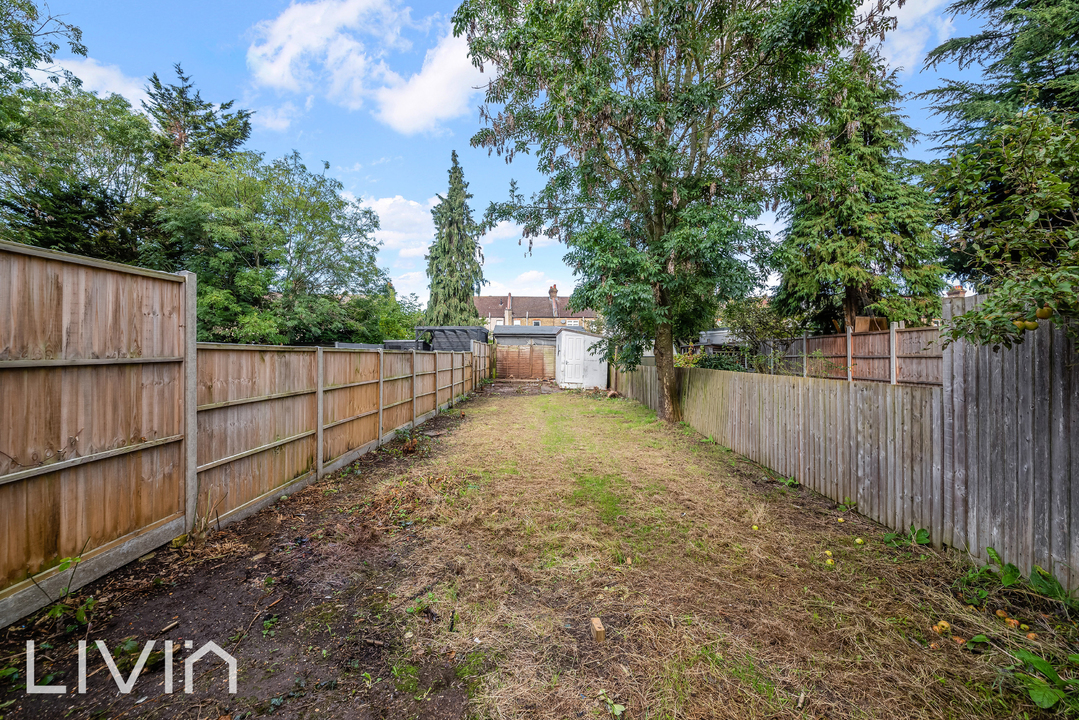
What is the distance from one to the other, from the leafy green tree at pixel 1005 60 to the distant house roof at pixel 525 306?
31788mm

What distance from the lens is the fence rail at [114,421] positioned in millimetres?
2100

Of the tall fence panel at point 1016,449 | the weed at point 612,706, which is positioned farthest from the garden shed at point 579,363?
the weed at point 612,706

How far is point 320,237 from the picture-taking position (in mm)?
17109

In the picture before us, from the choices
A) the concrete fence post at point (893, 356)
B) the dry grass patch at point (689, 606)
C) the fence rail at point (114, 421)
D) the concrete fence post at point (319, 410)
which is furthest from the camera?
the concrete fence post at point (893, 356)

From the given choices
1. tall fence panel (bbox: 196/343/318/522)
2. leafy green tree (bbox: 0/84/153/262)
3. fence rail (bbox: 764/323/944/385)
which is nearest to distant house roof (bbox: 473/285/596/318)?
leafy green tree (bbox: 0/84/153/262)

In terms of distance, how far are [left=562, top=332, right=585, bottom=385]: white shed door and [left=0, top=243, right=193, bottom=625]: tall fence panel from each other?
16267 mm

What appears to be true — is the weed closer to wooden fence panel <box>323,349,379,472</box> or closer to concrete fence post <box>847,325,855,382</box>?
wooden fence panel <box>323,349,379,472</box>

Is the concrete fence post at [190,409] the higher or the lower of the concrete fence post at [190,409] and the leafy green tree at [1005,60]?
the lower

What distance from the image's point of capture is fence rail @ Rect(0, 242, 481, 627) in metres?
2.10

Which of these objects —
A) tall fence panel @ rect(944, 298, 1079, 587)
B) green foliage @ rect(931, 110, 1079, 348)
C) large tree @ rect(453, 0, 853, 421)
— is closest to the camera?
Result: green foliage @ rect(931, 110, 1079, 348)

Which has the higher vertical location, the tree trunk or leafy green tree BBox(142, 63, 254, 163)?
leafy green tree BBox(142, 63, 254, 163)

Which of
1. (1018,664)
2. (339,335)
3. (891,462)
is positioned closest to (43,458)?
(1018,664)

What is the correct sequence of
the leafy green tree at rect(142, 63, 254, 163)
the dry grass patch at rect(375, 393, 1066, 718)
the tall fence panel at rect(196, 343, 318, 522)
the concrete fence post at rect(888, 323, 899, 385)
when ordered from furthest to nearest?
the leafy green tree at rect(142, 63, 254, 163) < the concrete fence post at rect(888, 323, 899, 385) < the tall fence panel at rect(196, 343, 318, 522) < the dry grass patch at rect(375, 393, 1066, 718)

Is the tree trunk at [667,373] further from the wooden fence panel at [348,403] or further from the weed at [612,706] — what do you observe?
the weed at [612,706]
